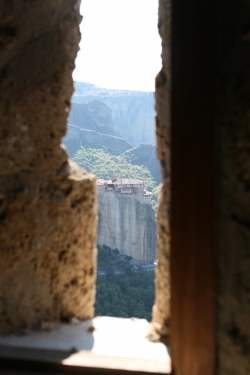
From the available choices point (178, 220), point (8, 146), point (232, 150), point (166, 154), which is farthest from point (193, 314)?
point (8, 146)

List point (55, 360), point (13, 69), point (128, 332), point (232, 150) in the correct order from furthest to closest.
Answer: point (128, 332) < point (13, 69) < point (55, 360) < point (232, 150)

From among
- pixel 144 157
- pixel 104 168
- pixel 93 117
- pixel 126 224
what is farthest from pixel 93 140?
pixel 126 224

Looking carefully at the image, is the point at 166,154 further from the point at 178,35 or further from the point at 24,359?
the point at 24,359

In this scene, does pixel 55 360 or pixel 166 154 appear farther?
pixel 166 154

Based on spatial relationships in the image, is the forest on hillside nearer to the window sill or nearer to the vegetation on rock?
the vegetation on rock

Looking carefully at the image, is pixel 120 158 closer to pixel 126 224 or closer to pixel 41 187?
pixel 126 224

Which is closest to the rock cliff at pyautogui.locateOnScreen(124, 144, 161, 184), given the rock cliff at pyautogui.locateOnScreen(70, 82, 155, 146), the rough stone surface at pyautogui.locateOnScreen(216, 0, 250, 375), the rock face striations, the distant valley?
the distant valley

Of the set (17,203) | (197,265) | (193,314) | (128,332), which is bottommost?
(128,332)
